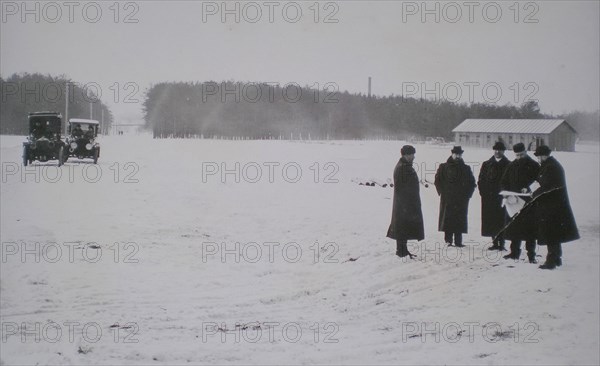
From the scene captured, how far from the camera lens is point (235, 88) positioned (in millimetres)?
4965

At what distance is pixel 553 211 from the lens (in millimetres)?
4441

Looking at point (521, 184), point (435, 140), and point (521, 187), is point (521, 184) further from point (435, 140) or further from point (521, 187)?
point (435, 140)

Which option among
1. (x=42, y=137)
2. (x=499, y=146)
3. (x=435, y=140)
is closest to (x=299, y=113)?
(x=435, y=140)

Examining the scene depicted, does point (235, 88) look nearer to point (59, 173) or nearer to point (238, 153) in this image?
point (238, 153)

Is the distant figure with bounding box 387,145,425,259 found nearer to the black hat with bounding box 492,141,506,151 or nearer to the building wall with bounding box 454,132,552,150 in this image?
the building wall with bounding box 454,132,552,150

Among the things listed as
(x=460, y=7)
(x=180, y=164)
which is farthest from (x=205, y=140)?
(x=460, y=7)

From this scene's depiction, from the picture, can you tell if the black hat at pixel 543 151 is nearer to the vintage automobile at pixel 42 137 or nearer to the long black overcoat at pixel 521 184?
the long black overcoat at pixel 521 184

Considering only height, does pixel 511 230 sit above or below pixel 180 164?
below

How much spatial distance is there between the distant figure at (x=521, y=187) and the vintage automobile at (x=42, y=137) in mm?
4604

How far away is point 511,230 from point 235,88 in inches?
123

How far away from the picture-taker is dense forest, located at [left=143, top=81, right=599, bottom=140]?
4.46 meters

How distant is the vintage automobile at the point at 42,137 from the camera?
4.95 m

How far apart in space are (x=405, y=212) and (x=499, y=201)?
1189 millimetres

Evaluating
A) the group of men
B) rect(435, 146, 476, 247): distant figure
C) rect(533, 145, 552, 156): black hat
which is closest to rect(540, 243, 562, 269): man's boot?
the group of men
